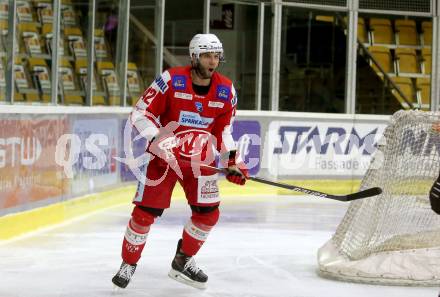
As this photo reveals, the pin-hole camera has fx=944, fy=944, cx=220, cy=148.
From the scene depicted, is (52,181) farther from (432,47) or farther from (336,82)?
(432,47)

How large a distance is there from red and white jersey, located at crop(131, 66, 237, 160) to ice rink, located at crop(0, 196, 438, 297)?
753mm

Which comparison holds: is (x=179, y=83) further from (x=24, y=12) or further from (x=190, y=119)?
(x=24, y=12)

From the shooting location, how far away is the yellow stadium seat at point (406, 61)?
1302 cm

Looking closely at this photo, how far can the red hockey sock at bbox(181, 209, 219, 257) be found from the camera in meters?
4.61

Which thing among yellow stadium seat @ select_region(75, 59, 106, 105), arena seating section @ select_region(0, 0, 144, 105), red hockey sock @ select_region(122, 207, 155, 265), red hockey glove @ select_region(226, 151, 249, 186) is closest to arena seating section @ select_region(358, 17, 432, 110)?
arena seating section @ select_region(0, 0, 144, 105)

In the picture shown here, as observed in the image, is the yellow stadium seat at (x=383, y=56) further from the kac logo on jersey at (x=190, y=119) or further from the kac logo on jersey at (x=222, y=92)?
the kac logo on jersey at (x=190, y=119)

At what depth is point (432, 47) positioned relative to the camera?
37.6ft

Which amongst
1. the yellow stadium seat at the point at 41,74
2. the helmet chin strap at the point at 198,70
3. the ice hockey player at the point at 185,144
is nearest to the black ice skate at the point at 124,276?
the ice hockey player at the point at 185,144

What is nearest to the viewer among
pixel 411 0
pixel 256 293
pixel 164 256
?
pixel 256 293

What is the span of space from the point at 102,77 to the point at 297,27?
3.07 meters

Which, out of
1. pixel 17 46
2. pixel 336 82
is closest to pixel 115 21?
pixel 17 46

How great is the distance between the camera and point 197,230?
4.63 metres

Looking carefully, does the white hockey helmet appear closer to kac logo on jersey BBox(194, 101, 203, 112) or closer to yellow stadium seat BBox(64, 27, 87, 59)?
kac logo on jersey BBox(194, 101, 203, 112)

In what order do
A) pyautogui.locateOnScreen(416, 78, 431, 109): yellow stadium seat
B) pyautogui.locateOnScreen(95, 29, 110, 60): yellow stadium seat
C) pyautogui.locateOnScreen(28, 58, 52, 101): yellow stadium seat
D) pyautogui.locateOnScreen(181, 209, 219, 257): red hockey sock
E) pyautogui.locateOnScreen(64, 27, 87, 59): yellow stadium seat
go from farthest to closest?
pyautogui.locateOnScreen(416, 78, 431, 109): yellow stadium seat, pyautogui.locateOnScreen(95, 29, 110, 60): yellow stadium seat, pyautogui.locateOnScreen(64, 27, 87, 59): yellow stadium seat, pyautogui.locateOnScreen(28, 58, 52, 101): yellow stadium seat, pyautogui.locateOnScreen(181, 209, 219, 257): red hockey sock
